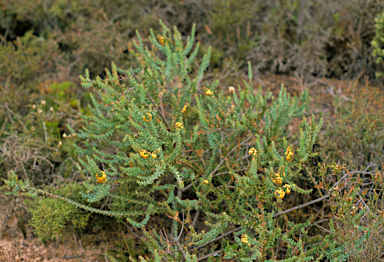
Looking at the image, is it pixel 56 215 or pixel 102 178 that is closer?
pixel 102 178

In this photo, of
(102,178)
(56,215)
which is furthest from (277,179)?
(56,215)

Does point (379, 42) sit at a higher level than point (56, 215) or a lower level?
higher

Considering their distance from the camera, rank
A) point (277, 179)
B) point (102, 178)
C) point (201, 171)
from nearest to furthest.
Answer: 1. point (277, 179)
2. point (102, 178)
3. point (201, 171)

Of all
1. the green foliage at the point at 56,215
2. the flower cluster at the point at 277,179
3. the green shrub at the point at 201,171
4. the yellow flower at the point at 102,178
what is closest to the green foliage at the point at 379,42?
the green shrub at the point at 201,171

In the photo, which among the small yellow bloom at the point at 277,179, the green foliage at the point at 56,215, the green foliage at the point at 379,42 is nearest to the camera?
the small yellow bloom at the point at 277,179

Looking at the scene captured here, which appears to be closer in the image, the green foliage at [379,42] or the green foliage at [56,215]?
the green foliage at [56,215]

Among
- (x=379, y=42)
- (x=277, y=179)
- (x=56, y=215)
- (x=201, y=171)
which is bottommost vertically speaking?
(x=56, y=215)

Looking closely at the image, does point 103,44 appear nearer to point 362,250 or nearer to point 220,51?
point 220,51

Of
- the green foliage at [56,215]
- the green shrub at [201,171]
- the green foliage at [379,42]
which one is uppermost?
the green foliage at [379,42]

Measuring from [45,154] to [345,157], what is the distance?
2.35 metres

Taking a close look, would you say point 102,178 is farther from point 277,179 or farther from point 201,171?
point 277,179

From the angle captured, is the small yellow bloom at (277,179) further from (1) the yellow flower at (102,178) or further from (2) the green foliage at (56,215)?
(2) the green foliage at (56,215)

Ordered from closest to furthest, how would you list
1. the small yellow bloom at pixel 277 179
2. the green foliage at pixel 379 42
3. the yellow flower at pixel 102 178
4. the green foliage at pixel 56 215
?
the small yellow bloom at pixel 277 179, the yellow flower at pixel 102 178, the green foliage at pixel 56 215, the green foliage at pixel 379 42

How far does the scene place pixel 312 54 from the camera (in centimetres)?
385
